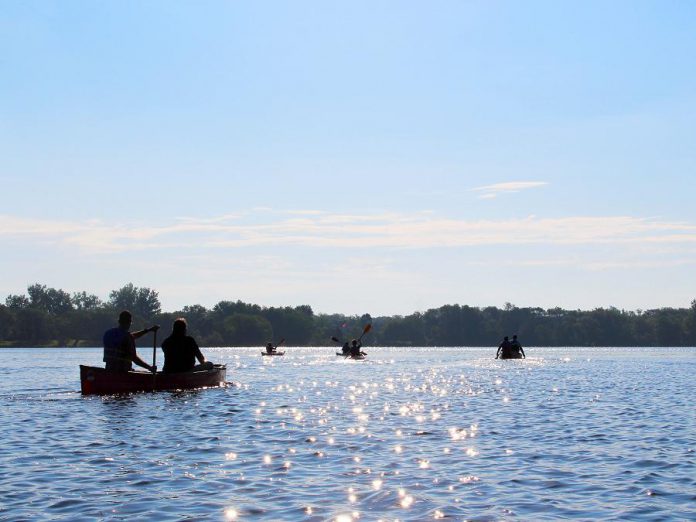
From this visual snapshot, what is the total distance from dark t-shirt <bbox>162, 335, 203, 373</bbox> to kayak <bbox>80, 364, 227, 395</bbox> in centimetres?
52

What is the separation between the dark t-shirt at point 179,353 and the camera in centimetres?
3447

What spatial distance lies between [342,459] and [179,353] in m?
18.4

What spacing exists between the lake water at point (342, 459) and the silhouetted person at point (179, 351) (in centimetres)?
206

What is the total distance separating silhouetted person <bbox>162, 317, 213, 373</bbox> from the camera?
3428 centimetres

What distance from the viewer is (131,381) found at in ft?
107

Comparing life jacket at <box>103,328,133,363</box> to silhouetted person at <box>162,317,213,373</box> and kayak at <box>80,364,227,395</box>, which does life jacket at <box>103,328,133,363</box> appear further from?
silhouetted person at <box>162,317,213,373</box>

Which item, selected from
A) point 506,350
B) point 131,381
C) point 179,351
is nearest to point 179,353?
point 179,351

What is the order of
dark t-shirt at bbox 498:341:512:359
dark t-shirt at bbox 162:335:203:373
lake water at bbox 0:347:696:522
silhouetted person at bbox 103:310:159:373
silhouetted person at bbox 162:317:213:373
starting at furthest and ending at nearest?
dark t-shirt at bbox 498:341:512:359, dark t-shirt at bbox 162:335:203:373, silhouetted person at bbox 162:317:213:373, silhouetted person at bbox 103:310:159:373, lake water at bbox 0:347:696:522

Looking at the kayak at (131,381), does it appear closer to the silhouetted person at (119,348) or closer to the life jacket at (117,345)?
the silhouetted person at (119,348)

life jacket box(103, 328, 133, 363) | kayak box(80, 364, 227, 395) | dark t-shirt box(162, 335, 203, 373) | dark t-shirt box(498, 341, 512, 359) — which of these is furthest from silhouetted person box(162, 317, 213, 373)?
dark t-shirt box(498, 341, 512, 359)

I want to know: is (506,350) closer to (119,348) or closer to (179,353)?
(179,353)

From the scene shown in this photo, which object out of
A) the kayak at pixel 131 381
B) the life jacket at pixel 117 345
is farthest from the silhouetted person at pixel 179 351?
the life jacket at pixel 117 345

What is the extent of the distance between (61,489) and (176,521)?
10.8 ft

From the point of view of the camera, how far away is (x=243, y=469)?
16.4 m
